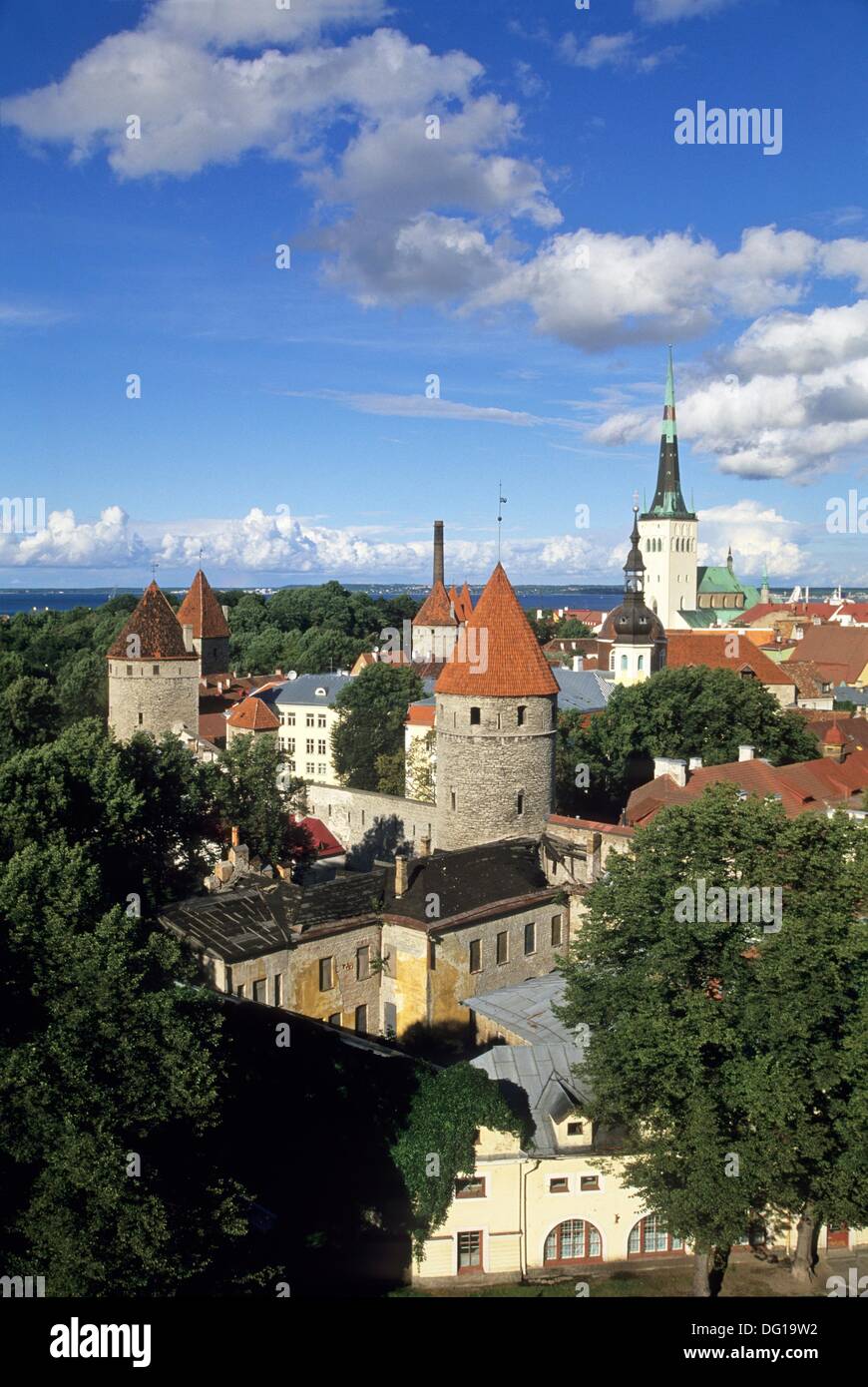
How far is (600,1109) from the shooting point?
59.4 feet

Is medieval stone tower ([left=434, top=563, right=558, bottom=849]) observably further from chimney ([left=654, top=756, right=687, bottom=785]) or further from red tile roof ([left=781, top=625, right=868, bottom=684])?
red tile roof ([left=781, top=625, right=868, bottom=684])

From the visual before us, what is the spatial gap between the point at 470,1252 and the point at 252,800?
51.5 ft

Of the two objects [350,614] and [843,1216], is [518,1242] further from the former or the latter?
[350,614]

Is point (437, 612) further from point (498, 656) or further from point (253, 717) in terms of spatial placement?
point (498, 656)

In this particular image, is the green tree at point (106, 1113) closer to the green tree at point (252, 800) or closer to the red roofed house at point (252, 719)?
the green tree at point (252, 800)

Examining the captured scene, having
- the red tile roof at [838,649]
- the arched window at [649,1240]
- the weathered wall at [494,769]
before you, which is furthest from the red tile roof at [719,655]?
the arched window at [649,1240]

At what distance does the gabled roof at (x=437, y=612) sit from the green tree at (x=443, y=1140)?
193ft

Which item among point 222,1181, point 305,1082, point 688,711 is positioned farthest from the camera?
point 688,711

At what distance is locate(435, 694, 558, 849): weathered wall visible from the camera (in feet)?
96.4

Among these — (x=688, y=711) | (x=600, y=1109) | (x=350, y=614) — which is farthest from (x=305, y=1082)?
(x=350, y=614)

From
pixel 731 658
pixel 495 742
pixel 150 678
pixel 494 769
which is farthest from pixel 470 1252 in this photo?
pixel 731 658

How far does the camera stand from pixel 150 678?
45406 mm

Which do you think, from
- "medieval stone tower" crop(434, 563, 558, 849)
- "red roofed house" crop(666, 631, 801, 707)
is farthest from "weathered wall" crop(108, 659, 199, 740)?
"red roofed house" crop(666, 631, 801, 707)
